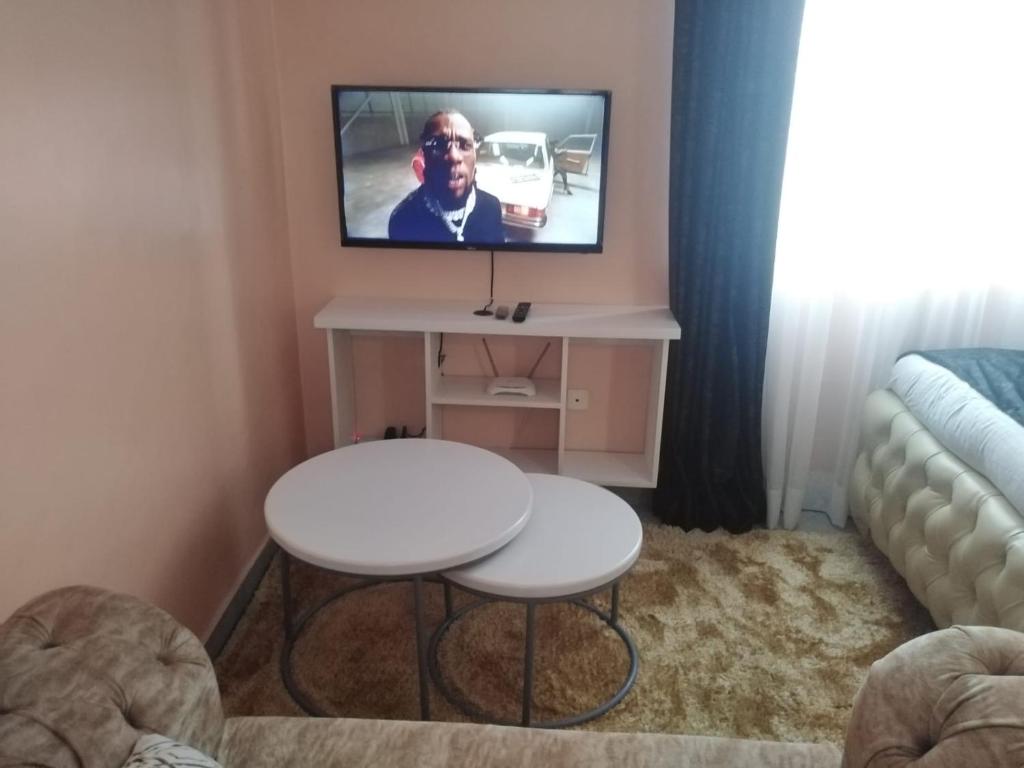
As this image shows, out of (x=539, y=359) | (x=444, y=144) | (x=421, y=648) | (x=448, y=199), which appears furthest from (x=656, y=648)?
(x=444, y=144)

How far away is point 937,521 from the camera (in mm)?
2188

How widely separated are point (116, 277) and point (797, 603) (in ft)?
7.33

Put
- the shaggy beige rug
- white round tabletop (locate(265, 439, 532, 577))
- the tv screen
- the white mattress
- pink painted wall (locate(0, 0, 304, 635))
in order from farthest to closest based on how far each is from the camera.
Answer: the tv screen, the shaggy beige rug, the white mattress, white round tabletop (locate(265, 439, 532, 577)), pink painted wall (locate(0, 0, 304, 635))

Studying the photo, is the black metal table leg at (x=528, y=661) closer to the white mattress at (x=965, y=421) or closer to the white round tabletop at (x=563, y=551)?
the white round tabletop at (x=563, y=551)

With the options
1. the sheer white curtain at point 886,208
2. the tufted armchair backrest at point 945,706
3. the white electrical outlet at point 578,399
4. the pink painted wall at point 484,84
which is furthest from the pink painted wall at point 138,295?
the sheer white curtain at point 886,208

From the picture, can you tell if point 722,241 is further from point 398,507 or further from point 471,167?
point 398,507

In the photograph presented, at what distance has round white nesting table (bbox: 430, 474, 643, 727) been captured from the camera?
6.14ft

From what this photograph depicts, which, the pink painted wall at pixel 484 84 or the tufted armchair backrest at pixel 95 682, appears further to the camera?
the pink painted wall at pixel 484 84

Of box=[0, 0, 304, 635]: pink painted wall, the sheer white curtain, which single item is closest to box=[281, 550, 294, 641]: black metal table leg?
box=[0, 0, 304, 635]: pink painted wall

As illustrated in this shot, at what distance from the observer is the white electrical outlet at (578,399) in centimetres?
307

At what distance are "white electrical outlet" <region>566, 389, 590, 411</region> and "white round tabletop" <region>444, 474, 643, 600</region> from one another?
0.78 metres

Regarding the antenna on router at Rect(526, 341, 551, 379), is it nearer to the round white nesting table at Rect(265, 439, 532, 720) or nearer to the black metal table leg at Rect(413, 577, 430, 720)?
the round white nesting table at Rect(265, 439, 532, 720)

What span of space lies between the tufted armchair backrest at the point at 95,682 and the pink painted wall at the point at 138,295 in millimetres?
254

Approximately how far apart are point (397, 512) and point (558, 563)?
44 cm
